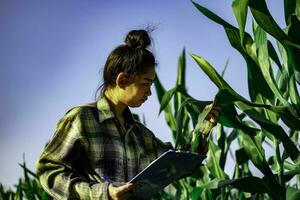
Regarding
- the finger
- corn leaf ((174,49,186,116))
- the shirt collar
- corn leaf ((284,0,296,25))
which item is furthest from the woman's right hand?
corn leaf ((174,49,186,116))

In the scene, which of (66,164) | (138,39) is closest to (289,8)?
(138,39)

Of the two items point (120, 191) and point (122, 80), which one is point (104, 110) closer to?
point (122, 80)

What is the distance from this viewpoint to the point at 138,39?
125 cm

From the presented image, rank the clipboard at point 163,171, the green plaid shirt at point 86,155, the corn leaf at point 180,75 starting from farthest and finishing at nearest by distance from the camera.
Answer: the corn leaf at point 180,75 < the green plaid shirt at point 86,155 < the clipboard at point 163,171

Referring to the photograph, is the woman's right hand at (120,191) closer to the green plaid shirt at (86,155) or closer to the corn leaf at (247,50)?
the green plaid shirt at (86,155)

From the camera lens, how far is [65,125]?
3.78 feet

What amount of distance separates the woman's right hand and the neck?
17 centimetres

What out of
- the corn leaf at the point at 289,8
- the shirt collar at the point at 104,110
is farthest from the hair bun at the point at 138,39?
the corn leaf at the point at 289,8

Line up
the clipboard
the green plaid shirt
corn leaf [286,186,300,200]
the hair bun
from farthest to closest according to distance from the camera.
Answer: corn leaf [286,186,300,200], the hair bun, the green plaid shirt, the clipboard

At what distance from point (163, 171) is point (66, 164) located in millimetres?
173

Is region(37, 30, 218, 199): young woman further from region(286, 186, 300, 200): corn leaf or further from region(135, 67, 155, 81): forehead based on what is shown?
region(286, 186, 300, 200): corn leaf

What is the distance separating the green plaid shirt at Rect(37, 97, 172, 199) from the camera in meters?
1.12

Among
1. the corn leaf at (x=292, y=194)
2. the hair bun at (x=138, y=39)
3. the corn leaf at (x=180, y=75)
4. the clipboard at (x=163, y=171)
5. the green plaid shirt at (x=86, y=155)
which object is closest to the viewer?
the clipboard at (x=163, y=171)

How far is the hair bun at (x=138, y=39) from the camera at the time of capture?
4.08ft
